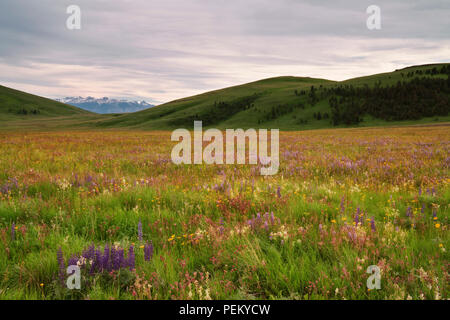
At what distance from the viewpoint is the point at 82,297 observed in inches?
97.2

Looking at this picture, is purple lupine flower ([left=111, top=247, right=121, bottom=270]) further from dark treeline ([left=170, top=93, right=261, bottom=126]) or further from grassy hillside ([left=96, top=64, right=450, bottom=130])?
dark treeline ([left=170, top=93, right=261, bottom=126])

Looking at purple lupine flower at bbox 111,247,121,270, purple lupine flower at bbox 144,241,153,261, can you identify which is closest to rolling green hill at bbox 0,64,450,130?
purple lupine flower at bbox 144,241,153,261

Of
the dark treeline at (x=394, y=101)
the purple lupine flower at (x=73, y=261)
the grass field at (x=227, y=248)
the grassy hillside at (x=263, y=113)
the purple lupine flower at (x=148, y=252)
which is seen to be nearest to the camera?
the grass field at (x=227, y=248)

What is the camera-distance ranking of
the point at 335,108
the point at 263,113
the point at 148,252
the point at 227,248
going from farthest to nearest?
the point at 263,113 → the point at 335,108 → the point at 227,248 → the point at 148,252

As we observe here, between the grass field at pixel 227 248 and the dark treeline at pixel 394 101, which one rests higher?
the dark treeline at pixel 394 101

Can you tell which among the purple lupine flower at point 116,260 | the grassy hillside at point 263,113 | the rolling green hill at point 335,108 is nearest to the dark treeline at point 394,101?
the rolling green hill at point 335,108

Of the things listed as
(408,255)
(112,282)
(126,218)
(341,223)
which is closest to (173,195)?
(126,218)

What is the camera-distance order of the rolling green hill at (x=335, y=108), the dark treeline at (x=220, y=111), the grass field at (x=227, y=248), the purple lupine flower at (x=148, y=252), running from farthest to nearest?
the dark treeline at (x=220, y=111) → the rolling green hill at (x=335, y=108) → the purple lupine flower at (x=148, y=252) → the grass field at (x=227, y=248)

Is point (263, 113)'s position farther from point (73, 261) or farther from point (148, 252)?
point (73, 261)

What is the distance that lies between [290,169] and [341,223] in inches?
203

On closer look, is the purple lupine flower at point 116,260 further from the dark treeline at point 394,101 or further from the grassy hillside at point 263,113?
Result: the dark treeline at point 394,101

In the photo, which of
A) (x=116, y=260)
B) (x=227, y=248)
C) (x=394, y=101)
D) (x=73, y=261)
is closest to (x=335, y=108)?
(x=394, y=101)

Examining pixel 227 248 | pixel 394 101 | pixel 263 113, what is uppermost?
pixel 394 101

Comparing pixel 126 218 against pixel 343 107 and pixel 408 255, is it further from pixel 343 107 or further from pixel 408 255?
pixel 343 107
